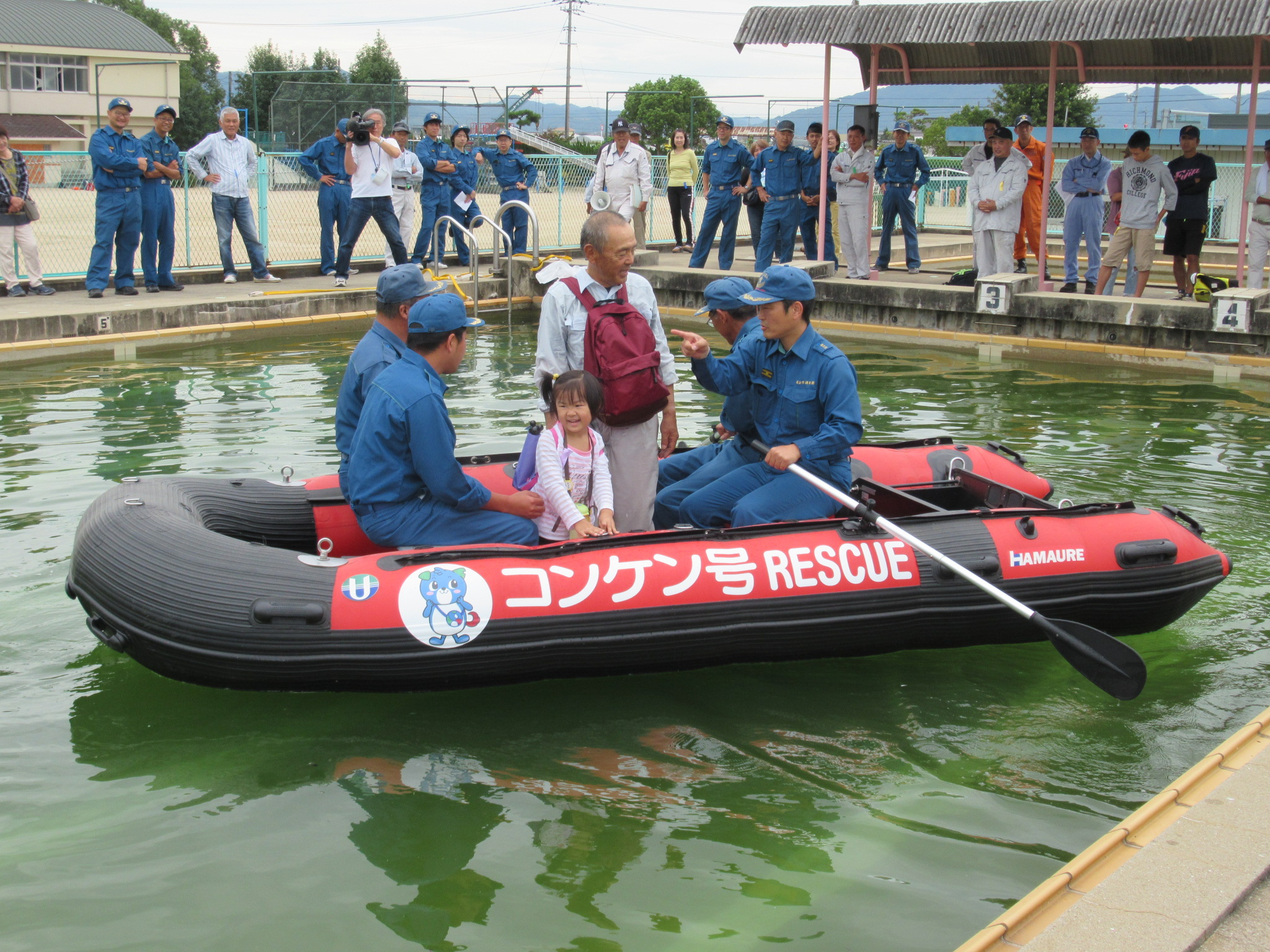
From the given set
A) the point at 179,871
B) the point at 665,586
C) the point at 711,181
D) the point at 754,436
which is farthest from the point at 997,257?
the point at 179,871

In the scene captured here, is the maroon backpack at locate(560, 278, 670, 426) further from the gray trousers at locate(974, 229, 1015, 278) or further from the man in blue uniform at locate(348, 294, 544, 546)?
the gray trousers at locate(974, 229, 1015, 278)

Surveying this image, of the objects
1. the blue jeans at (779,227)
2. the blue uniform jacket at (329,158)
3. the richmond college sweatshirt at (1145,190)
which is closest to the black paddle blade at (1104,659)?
the richmond college sweatshirt at (1145,190)

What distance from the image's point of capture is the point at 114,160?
1162cm

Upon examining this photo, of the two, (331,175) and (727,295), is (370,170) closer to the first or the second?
(331,175)

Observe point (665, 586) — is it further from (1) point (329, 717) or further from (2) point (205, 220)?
(2) point (205, 220)

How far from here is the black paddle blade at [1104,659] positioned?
4535 mm

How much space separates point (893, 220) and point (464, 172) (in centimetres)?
522

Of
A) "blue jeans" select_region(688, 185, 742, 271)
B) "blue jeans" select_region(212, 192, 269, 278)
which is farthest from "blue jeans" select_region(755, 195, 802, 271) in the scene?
"blue jeans" select_region(212, 192, 269, 278)

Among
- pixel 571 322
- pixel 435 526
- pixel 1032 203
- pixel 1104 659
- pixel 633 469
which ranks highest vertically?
pixel 1032 203

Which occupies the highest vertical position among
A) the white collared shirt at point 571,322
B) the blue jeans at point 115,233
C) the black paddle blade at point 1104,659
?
the blue jeans at point 115,233

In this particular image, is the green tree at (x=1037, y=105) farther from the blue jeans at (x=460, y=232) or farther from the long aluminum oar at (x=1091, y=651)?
the long aluminum oar at (x=1091, y=651)

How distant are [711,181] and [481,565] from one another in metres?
10.6

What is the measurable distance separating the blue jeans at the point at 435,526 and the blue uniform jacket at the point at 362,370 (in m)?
0.31

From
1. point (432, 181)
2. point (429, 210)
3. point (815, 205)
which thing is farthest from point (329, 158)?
point (815, 205)
